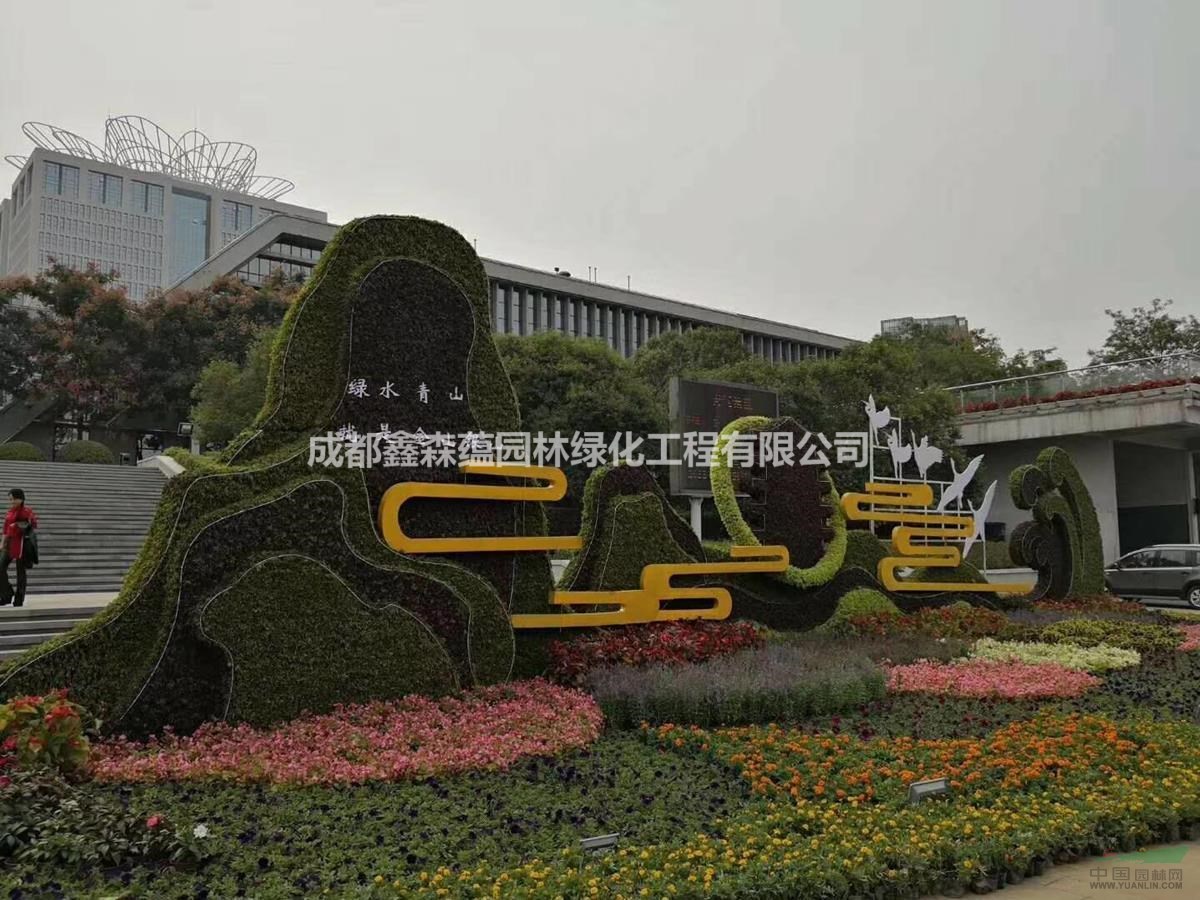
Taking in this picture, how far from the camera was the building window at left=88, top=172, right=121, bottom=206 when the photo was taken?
80.6m

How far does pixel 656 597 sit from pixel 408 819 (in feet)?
17.0

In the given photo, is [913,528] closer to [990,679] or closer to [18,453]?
[990,679]

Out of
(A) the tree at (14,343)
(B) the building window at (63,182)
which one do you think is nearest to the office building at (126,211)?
(B) the building window at (63,182)

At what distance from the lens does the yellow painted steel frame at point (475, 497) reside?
7641 mm

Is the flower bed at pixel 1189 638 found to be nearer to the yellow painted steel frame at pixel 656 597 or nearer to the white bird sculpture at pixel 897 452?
the white bird sculpture at pixel 897 452

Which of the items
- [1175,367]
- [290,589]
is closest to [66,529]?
[290,589]

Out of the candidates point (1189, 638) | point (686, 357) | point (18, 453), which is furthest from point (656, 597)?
point (686, 357)

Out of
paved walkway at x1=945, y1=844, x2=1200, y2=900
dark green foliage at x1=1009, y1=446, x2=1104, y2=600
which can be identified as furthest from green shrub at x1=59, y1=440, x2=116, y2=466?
paved walkway at x1=945, y1=844, x2=1200, y2=900

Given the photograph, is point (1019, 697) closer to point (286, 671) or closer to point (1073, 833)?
point (1073, 833)

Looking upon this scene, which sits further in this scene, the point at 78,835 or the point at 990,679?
the point at 990,679

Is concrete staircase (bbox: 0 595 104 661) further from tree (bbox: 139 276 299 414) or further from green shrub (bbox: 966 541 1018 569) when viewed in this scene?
tree (bbox: 139 276 299 414)

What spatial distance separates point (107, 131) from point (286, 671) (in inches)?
3271

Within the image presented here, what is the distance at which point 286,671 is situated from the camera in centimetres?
673

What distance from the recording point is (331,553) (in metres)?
7.25
